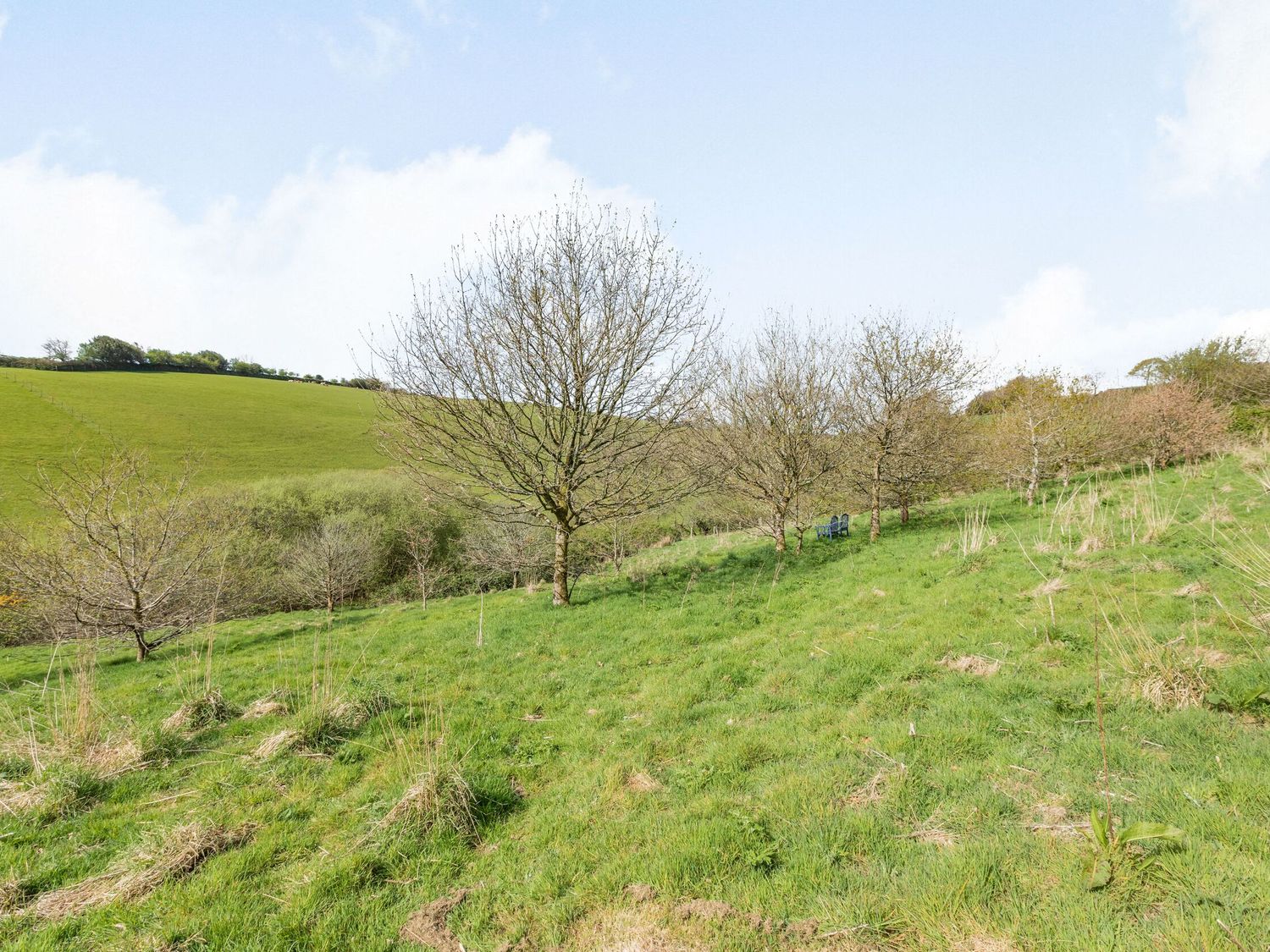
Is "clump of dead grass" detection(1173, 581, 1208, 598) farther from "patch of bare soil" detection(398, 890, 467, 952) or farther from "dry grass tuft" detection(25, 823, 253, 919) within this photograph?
"dry grass tuft" detection(25, 823, 253, 919)

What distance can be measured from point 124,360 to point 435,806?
97287 mm

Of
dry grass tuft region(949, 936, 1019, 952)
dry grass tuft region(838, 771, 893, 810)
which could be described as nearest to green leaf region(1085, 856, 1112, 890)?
dry grass tuft region(949, 936, 1019, 952)

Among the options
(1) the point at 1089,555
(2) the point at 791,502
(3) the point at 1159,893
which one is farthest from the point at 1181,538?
(3) the point at 1159,893

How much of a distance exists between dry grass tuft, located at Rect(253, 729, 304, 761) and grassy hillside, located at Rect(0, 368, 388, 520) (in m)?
34.0

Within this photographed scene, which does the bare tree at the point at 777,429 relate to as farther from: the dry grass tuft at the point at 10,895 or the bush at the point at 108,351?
the bush at the point at 108,351

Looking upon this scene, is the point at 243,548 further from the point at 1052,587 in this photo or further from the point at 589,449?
the point at 1052,587

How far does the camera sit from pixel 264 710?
755 centimetres

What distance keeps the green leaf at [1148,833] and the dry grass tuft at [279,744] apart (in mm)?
7973

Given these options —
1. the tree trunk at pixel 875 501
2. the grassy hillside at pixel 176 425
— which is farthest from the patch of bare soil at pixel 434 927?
the grassy hillside at pixel 176 425

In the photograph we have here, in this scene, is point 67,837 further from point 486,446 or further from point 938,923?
point 486,446

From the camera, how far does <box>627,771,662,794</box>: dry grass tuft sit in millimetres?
4984

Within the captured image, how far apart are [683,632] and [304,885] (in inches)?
286

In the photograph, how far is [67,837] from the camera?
15.6ft

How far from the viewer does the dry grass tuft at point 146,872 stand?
3.80 metres
